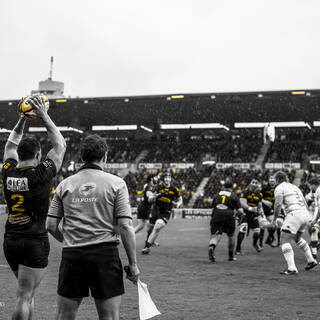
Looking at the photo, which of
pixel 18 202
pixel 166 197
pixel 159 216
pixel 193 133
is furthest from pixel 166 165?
pixel 18 202

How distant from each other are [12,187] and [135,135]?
4538 cm

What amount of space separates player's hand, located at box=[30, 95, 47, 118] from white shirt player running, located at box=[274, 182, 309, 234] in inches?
252

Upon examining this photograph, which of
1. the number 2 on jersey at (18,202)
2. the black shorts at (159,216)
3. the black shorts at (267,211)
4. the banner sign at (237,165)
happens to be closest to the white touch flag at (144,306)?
the number 2 on jersey at (18,202)

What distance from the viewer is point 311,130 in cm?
4478

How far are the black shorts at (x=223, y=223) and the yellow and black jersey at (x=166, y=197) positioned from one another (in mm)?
2039

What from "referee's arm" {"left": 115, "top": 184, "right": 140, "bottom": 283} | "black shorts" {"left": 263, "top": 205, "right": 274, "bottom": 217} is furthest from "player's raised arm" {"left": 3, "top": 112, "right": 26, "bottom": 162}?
"black shorts" {"left": 263, "top": 205, "right": 274, "bottom": 217}

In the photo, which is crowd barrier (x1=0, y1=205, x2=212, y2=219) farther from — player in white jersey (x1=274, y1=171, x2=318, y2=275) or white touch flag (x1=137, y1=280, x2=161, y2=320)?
white touch flag (x1=137, y1=280, x2=161, y2=320)

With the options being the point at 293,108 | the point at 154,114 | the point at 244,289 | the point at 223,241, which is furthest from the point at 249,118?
the point at 244,289

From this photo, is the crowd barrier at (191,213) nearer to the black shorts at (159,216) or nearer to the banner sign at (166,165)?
the banner sign at (166,165)

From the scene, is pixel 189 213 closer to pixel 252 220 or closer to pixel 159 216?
pixel 252 220

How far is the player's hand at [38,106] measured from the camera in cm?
411

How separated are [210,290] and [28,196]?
4191 mm

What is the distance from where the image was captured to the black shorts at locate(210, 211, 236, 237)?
1105cm

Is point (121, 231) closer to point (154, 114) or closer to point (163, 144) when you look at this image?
point (154, 114)
